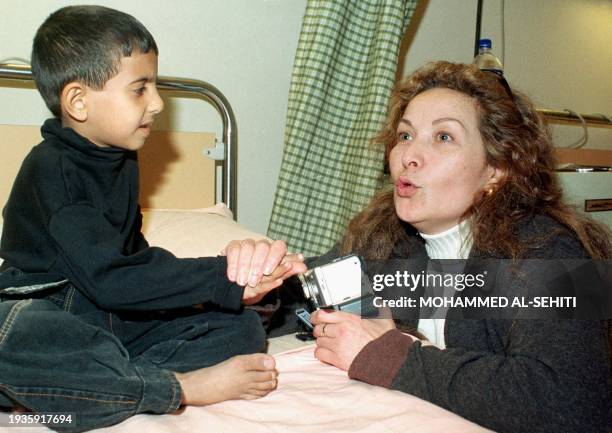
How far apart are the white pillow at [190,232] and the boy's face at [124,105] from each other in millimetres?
321

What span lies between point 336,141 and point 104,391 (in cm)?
117

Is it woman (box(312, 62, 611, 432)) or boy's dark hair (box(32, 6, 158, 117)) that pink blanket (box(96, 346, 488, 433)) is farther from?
boy's dark hair (box(32, 6, 158, 117))

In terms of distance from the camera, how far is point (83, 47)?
1094 millimetres

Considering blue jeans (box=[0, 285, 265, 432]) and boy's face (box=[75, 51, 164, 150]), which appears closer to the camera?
blue jeans (box=[0, 285, 265, 432])

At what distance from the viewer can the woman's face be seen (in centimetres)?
114

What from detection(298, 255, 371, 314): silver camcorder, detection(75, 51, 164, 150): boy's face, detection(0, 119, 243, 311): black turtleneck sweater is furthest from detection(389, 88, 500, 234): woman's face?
detection(75, 51, 164, 150): boy's face

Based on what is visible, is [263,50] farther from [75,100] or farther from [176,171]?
[75,100]

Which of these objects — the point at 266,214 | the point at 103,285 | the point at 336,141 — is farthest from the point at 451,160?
the point at 266,214

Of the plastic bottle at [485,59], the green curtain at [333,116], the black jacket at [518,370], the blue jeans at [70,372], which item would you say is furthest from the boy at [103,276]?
the plastic bottle at [485,59]

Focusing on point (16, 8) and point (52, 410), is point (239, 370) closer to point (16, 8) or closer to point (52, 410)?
point (52, 410)

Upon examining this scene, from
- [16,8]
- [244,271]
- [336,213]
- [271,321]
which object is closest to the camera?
[244,271]

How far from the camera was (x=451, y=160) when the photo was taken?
3.73ft

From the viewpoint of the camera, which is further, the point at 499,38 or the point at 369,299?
the point at 499,38

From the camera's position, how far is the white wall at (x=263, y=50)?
1.69 m
